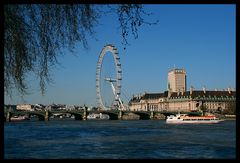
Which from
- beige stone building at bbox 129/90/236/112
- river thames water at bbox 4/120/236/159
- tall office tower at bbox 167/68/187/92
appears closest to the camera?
river thames water at bbox 4/120/236/159

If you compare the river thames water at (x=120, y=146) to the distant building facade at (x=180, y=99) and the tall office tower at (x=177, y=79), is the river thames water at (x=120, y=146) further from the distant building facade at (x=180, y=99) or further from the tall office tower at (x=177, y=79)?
the tall office tower at (x=177, y=79)

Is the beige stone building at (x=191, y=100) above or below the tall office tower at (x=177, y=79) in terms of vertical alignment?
below

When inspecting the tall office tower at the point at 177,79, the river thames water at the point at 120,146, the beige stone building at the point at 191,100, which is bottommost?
the river thames water at the point at 120,146

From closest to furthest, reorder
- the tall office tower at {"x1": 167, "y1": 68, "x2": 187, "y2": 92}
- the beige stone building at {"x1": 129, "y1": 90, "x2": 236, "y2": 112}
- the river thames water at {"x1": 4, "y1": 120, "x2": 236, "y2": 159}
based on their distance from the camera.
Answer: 1. the river thames water at {"x1": 4, "y1": 120, "x2": 236, "y2": 159}
2. the beige stone building at {"x1": 129, "y1": 90, "x2": 236, "y2": 112}
3. the tall office tower at {"x1": 167, "y1": 68, "x2": 187, "y2": 92}

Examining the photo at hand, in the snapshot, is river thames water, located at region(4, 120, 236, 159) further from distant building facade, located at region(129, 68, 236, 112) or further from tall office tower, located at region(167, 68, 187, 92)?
tall office tower, located at region(167, 68, 187, 92)

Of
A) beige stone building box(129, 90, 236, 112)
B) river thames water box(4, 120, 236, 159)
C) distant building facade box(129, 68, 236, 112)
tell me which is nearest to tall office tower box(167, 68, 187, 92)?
distant building facade box(129, 68, 236, 112)

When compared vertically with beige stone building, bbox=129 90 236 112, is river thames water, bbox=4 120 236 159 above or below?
below

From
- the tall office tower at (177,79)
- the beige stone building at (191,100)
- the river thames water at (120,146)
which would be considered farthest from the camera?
the tall office tower at (177,79)

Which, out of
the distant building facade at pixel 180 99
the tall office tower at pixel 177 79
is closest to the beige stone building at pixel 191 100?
the distant building facade at pixel 180 99

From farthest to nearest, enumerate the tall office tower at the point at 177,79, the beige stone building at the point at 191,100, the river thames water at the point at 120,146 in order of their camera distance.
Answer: the tall office tower at the point at 177,79 → the beige stone building at the point at 191,100 → the river thames water at the point at 120,146

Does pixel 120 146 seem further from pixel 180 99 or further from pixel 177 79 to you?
pixel 177 79

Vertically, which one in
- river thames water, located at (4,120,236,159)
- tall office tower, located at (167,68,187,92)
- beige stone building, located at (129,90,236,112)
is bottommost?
river thames water, located at (4,120,236,159)

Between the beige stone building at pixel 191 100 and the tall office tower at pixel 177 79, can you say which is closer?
the beige stone building at pixel 191 100
